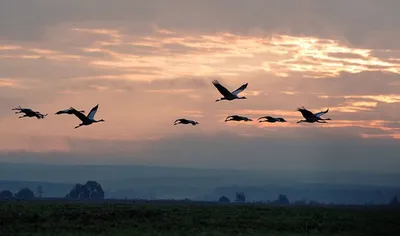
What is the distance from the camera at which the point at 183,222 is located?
59.5 m

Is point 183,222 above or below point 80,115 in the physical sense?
below

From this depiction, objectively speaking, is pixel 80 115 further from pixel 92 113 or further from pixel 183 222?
pixel 183 222

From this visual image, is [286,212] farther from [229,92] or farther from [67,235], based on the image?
[67,235]

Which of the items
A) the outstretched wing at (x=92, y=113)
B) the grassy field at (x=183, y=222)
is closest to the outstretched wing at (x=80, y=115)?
the outstretched wing at (x=92, y=113)

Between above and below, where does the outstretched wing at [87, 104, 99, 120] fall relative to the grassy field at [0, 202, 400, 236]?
above

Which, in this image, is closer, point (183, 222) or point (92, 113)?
point (183, 222)

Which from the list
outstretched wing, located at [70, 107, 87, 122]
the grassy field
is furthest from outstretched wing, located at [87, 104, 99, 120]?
the grassy field

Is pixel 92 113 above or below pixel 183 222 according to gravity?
above

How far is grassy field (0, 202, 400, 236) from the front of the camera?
54125 mm

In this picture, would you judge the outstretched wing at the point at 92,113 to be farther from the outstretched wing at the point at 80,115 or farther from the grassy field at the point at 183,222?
the grassy field at the point at 183,222

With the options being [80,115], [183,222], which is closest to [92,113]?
[80,115]

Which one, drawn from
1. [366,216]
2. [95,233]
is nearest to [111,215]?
[95,233]

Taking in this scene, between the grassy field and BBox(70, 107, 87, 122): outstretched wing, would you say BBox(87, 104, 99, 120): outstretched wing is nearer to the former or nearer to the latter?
A: BBox(70, 107, 87, 122): outstretched wing

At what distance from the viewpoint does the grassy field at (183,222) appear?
54125mm
